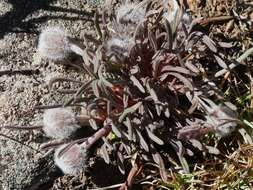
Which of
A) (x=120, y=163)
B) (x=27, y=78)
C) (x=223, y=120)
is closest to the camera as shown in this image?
(x=223, y=120)

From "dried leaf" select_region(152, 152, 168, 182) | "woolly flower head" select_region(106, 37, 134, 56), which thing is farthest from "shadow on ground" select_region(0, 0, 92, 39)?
"dried leaf" select_region(152, 152, 168, 182)

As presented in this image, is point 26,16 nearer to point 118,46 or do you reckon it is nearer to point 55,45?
point 55,45

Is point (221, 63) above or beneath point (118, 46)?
beneath

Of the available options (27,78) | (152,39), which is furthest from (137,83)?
(27,78)

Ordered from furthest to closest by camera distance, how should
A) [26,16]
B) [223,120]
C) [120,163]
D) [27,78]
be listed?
1. [26,16]
2. [27,78]
3. [120,163]
4. [223,120]

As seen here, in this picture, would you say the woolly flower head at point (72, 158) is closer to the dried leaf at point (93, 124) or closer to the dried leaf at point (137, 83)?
the dried leaf at point (93, 124)

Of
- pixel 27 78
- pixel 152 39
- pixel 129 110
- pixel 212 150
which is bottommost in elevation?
pixel 212 150

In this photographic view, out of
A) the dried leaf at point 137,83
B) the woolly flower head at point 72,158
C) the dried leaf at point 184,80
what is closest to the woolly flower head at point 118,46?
the dried leaf at point 137,83
